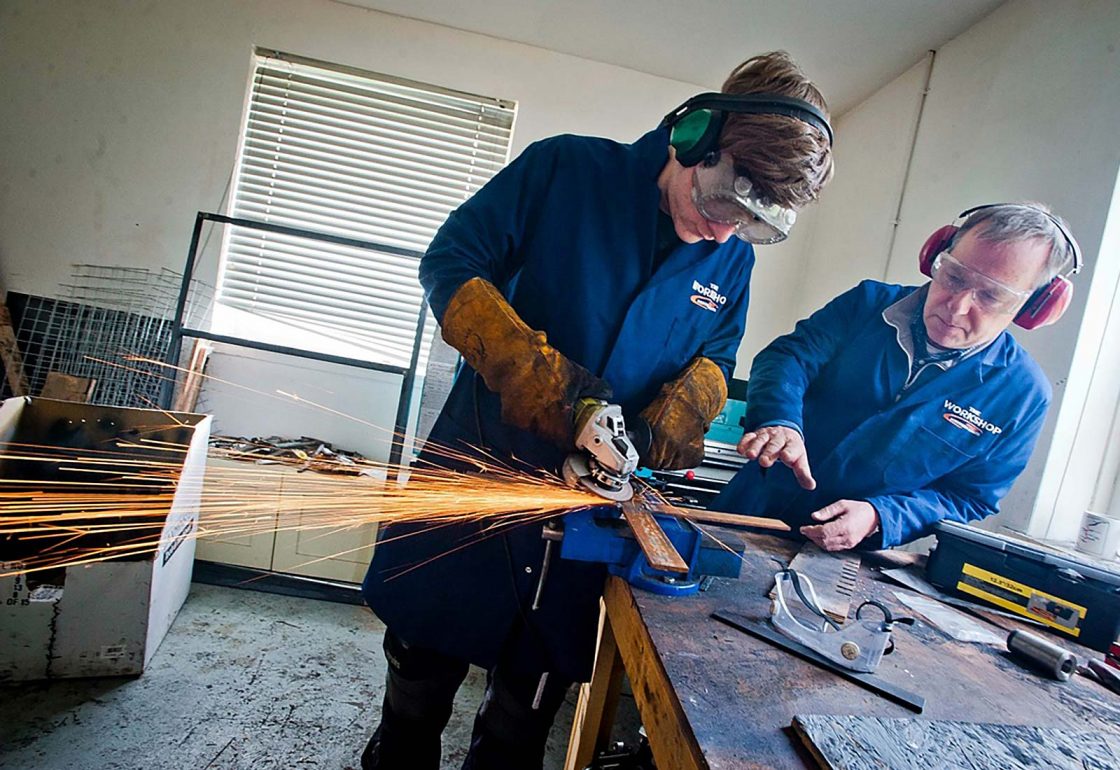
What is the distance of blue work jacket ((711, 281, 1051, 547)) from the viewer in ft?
5.44

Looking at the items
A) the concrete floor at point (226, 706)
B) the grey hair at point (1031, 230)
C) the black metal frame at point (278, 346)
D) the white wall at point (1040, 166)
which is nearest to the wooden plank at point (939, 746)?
the grey hair at point (1031, 230)

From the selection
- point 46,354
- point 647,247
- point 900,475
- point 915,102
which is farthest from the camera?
point 46,354

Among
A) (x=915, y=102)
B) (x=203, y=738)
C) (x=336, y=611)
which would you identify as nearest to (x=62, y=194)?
(x=336, y=611)

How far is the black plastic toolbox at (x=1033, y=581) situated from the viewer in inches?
52.1

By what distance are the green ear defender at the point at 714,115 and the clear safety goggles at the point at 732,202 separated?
0.13 feet

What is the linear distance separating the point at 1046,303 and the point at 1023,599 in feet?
2.83

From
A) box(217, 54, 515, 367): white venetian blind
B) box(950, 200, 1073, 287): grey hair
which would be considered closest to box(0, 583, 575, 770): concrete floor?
box(217, 54, 515, 367): white venetian blind

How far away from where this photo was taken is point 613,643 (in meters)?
1.36

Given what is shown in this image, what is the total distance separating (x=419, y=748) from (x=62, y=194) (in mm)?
4476

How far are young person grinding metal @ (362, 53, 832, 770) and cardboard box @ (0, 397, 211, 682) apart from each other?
132 centimetres

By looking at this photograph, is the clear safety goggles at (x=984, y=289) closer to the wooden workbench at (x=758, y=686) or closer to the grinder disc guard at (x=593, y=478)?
the wooden workbench at (x=758, y=686)

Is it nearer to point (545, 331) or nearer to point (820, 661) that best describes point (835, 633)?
point (820, 661)

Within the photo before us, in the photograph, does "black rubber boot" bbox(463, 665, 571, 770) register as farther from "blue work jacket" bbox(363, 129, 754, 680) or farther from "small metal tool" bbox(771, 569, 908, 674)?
"small metal tool" bbox(771, 569, 908, 674)

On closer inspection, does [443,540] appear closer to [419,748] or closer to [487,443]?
[487,443]
